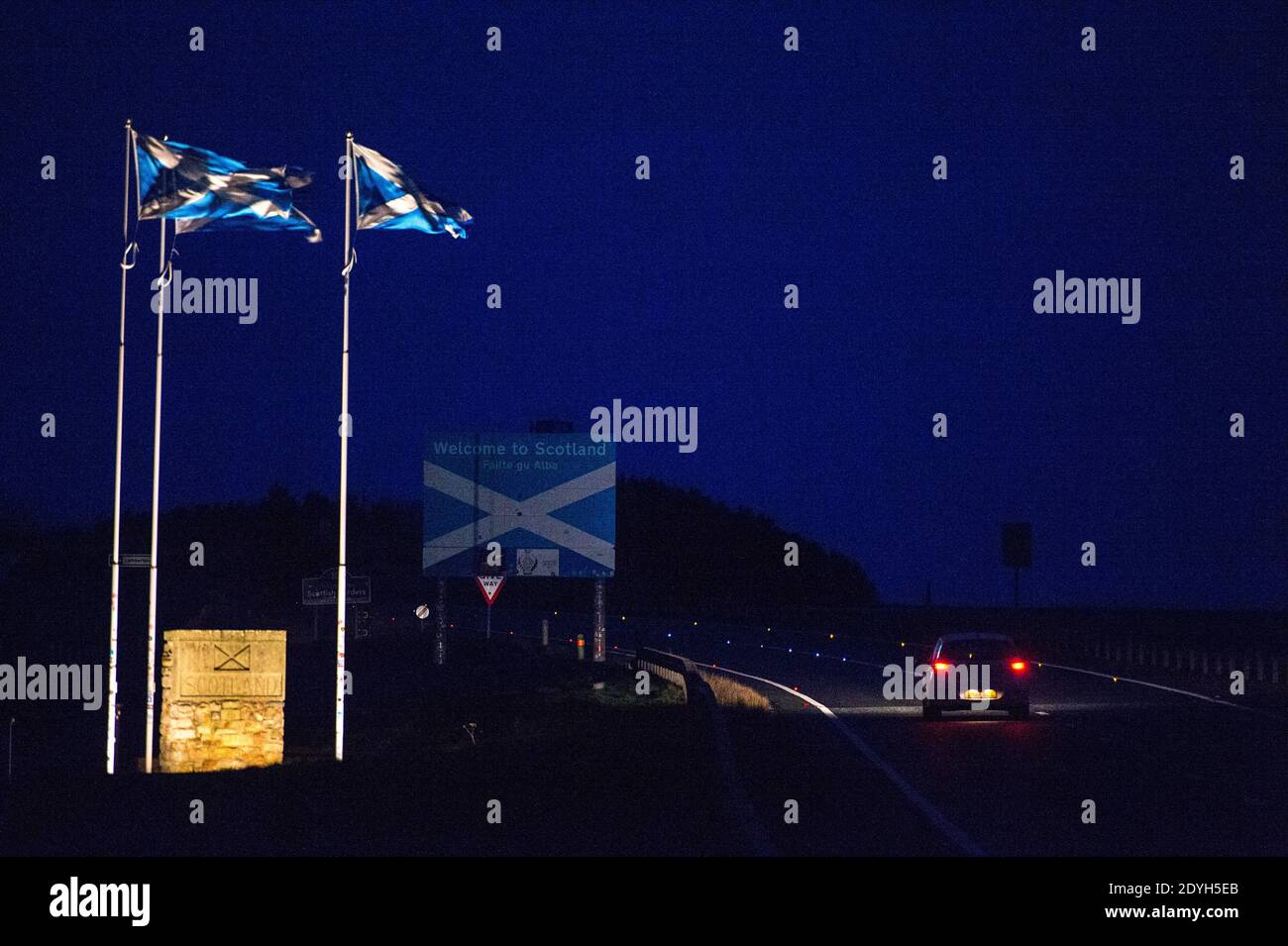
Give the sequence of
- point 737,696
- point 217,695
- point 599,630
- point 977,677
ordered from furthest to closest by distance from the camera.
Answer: point 599,630 → point 737,696 → point 977,677 → point 217,695

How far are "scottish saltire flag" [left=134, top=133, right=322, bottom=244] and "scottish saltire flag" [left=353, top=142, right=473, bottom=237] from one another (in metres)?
0.95

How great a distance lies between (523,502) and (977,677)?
1031 inches

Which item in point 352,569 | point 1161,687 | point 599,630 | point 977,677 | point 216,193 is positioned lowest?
point 1161,687

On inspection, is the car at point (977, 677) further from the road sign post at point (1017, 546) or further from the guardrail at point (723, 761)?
the road sign post at point (1017, 546)

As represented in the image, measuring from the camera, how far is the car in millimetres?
30000

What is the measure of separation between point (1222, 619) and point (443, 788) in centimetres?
5305

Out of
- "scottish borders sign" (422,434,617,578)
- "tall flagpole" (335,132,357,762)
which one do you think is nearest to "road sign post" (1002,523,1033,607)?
"scottish borders sign" (422,434,617,578)

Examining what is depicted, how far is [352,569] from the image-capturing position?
340 ft

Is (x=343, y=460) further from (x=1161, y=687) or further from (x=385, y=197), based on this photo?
(x=1161, y=687)

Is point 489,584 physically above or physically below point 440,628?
above

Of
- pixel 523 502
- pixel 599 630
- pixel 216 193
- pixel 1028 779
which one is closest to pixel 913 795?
pixel 1028 779

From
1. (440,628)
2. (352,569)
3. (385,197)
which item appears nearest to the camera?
(385,197)
